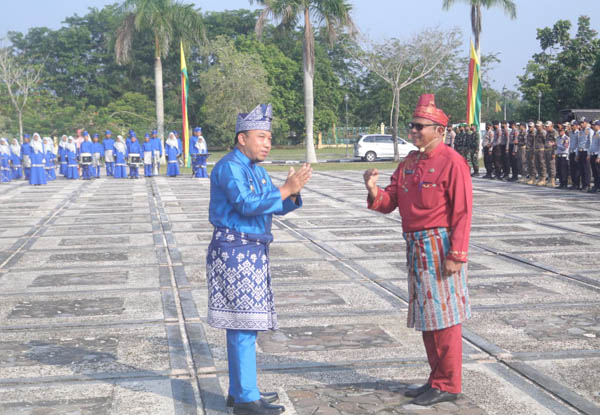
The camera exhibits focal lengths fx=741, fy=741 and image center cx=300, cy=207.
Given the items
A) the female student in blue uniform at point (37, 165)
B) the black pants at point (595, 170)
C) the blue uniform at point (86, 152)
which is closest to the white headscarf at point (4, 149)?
the female student in blue uniform at point (37, 165)

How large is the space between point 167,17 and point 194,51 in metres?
26.3

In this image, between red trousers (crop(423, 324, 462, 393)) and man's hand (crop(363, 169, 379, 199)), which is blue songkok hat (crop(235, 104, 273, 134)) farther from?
red trousers (crop(423, 324, 462, 393))

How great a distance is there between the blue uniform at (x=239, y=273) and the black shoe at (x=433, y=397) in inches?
37.3

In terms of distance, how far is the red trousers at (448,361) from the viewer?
430cm

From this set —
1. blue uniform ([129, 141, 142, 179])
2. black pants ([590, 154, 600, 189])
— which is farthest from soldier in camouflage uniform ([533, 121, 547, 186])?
blue uniform ([129, 141, 142, 179])

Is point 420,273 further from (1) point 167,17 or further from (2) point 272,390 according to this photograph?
(1) point 167,17

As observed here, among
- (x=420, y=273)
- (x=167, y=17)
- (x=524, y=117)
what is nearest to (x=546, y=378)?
(x=420, y=273)

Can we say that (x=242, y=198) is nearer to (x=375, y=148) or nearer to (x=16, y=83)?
(x=375, y=148)

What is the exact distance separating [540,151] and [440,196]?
55.7ft

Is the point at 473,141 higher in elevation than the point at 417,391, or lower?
higher

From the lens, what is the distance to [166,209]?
50.9ft

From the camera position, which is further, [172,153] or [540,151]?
[172,153]

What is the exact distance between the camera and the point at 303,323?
6148mm

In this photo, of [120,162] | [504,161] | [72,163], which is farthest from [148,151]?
[504,161]
